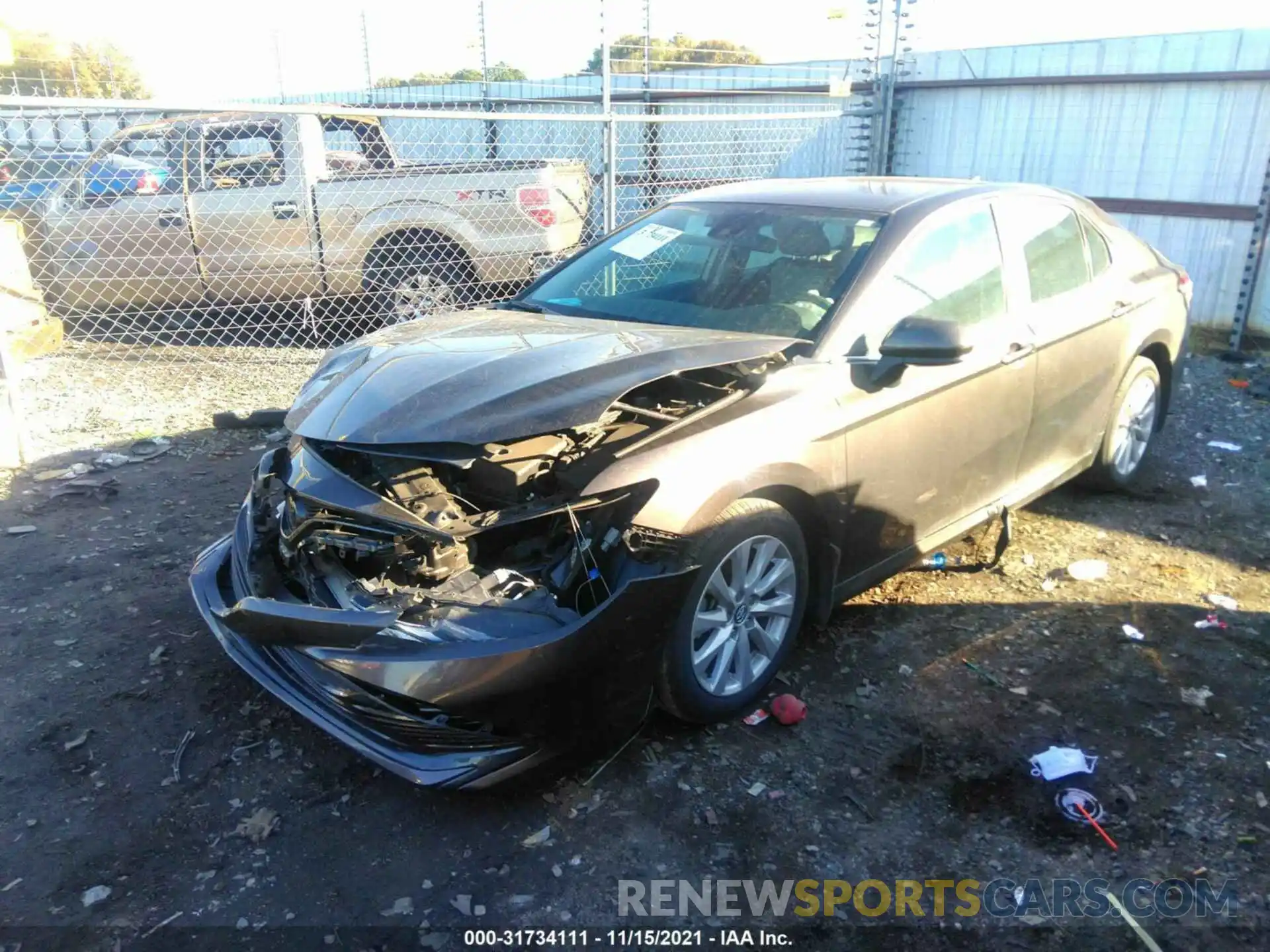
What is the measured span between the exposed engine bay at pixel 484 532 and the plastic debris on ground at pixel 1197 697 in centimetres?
200

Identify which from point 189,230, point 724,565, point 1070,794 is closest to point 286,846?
point 724,565

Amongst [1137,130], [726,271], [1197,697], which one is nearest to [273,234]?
[726,271]

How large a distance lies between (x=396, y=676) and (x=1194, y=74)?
906cm

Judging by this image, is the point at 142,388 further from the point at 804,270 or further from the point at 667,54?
the point at 667,54

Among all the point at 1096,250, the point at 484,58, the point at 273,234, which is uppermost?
the point at 484,58

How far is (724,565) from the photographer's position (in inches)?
118

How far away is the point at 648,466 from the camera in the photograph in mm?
2777

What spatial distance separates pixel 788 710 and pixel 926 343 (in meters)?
1.35

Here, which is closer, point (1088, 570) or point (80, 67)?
point (1088, 570)

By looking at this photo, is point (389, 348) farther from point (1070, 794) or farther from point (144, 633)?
point (1070, 794)

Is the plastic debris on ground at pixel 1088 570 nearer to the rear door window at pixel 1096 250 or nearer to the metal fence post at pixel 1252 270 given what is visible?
the rear door window at pixel 1096 250

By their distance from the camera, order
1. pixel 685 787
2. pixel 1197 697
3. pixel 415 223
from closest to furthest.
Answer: pixel 685 787, pixel 1197 697, pixel 415 223

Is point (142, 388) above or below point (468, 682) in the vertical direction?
below

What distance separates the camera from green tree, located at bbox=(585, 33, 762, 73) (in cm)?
1103
